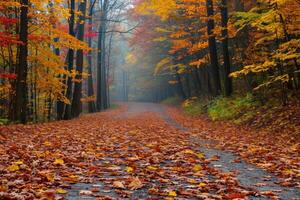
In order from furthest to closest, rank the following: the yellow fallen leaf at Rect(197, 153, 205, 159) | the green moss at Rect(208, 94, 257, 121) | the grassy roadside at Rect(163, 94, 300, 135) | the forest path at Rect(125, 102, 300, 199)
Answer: the green moss at Rect(208, 94, 257, 121) → the grassy roadside at Rect(163, 94, 300, 135) → the yellow fallen leaf at Rect(197, 153, 205, 159) → the forest path at Rect(125, 102, 300, 199)

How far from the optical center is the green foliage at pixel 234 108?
1775cm

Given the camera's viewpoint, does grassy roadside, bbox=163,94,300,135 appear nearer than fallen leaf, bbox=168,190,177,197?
No

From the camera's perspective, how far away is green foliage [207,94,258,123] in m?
17.7

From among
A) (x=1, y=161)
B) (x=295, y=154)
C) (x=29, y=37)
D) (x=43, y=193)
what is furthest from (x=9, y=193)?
(x=29, y=37)

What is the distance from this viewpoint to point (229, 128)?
15750 millimetres

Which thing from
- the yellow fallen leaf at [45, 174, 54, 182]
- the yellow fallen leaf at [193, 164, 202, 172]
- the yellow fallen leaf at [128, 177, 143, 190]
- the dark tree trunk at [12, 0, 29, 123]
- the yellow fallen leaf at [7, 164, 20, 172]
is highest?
the dark tree trunk at [12, 0, 29, 123]

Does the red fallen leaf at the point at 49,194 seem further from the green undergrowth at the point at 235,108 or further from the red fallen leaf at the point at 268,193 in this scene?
the green undergrowth at the point at 235,108

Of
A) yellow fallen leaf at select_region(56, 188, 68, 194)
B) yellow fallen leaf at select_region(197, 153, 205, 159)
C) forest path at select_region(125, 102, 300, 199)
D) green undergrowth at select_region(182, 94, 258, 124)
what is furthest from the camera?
green undergrowth at select_region(182, 94, 258, 124)

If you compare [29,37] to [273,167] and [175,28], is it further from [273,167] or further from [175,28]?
[175,28]

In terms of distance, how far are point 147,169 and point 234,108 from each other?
12.9 m

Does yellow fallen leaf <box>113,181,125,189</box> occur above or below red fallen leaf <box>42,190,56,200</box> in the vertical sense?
below

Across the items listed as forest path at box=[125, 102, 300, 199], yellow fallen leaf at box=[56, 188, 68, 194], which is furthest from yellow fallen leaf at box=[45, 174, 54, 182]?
forest path at box=[125, 102, 300, 199]

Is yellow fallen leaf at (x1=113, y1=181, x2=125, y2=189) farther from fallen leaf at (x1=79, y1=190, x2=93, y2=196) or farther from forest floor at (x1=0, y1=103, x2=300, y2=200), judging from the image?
fallen leaf at (x1=79, y1=190, x2=93, y2=196)

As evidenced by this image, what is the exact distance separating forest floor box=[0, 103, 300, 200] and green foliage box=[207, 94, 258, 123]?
615 cm
